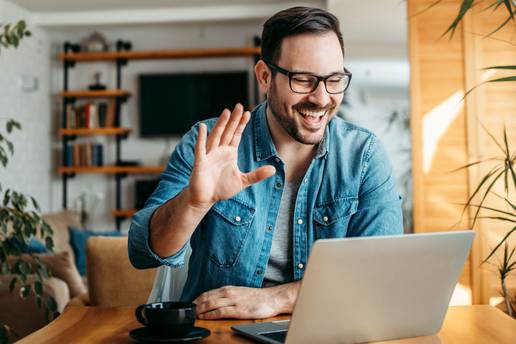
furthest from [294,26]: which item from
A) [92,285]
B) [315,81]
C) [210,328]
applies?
[92,285]

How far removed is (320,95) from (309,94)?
0.03 m

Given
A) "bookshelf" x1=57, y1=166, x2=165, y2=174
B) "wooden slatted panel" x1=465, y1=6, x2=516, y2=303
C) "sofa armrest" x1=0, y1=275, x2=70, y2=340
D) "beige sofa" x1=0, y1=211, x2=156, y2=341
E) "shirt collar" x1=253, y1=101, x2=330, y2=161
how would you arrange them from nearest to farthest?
"shirt collar" x1=253, y1=101, x2=330, y2=161 → "beige sofa" x1=0, y1=211, x2=156, y2=341 → "sofa armrest" x1=0, y1=275, x2=70, y2=340 → "wooden slatted panel" x1=465, y1=6, x2=516, y2=303 → "bookshelf" x1=57, y1=166, x2=165, y2=174

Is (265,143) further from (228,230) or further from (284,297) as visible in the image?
(284,297)

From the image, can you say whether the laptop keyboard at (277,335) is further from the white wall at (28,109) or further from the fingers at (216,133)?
the white wall at (28,109)

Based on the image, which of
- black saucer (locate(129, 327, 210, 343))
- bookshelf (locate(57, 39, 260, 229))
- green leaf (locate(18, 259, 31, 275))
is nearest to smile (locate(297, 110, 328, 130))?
black saucer (locate(129, 327, 210, 343))

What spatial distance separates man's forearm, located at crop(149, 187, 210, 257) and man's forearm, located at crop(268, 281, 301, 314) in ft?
0.72

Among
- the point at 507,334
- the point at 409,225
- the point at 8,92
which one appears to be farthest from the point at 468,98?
the point at 8,92

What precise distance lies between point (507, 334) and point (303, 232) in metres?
0.56

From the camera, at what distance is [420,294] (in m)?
0.95

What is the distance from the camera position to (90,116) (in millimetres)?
5977

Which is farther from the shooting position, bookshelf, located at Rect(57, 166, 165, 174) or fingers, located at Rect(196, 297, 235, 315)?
bookshelf, located at Rect(57, 166, 165, 174)

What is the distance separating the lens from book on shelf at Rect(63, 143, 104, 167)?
598 centimetres

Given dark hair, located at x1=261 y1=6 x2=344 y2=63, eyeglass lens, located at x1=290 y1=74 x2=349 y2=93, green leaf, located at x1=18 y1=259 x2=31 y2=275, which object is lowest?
green leaf, located at x1=18 y1=259 x2=31 y2=275

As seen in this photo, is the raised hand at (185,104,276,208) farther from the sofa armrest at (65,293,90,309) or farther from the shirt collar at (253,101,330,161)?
the sofa armrest at (65,293,90,309)
